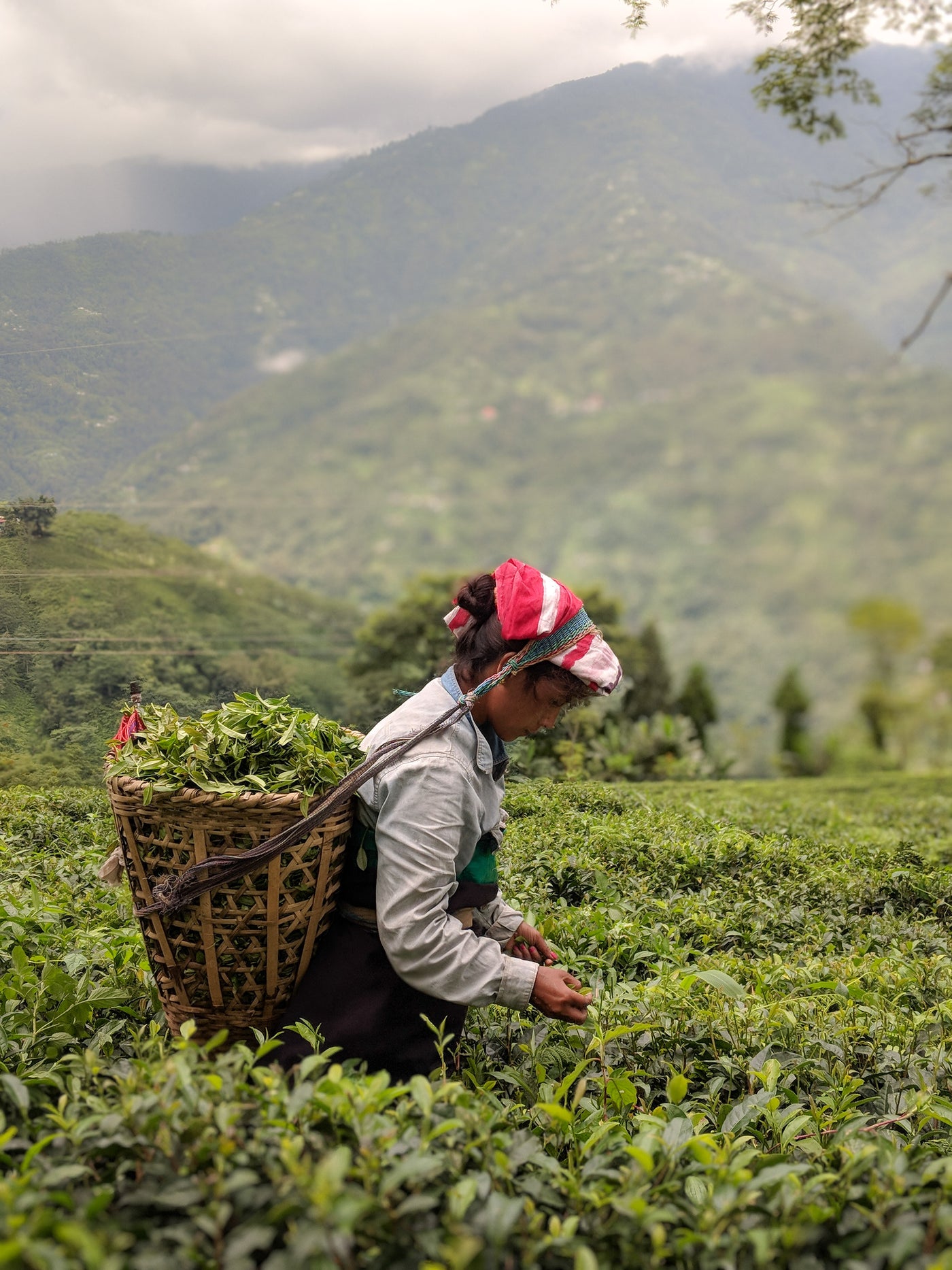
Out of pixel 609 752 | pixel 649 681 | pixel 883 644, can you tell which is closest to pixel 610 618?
pixel 609 752

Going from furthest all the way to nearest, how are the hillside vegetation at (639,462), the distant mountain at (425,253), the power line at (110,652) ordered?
the hillside vegetation at (639,462) < the distant mountain at (425,253) < the power line at (110,652)

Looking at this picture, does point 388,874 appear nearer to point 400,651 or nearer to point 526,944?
point 526,944

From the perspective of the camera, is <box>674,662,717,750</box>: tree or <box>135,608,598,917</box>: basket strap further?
<box>674,662,717,750</box>: tree

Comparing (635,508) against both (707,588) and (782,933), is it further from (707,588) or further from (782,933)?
(782,933)

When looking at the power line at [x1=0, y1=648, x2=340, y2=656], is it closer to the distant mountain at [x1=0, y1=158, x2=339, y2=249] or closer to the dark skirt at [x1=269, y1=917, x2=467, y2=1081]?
the distant mountain at [x1=0, y1=158, x2=339, y2=249]

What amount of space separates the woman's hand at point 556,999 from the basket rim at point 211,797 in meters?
0.53

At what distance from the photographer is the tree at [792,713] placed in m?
16.8

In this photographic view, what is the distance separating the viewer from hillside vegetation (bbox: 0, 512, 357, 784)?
3223 millimetres

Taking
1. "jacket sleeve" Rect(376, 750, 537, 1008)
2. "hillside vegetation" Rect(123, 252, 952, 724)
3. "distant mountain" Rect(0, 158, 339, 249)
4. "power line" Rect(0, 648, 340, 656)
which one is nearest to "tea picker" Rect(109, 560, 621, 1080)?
"jacket sleeve" Rect(376, 750, 537, 1008)

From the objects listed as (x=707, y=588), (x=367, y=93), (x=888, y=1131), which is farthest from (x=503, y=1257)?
(x=707, y=588)

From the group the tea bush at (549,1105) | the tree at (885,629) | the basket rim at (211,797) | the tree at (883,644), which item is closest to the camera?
the tea bush at (549,1105)

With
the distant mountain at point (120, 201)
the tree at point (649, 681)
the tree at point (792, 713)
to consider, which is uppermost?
the distant mountain at point (120, 201)

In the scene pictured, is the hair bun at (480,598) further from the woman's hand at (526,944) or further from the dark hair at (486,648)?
the woman's hand at (526,944)

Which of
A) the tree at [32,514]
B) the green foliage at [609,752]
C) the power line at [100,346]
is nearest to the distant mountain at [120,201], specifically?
the power line at [100,346]
